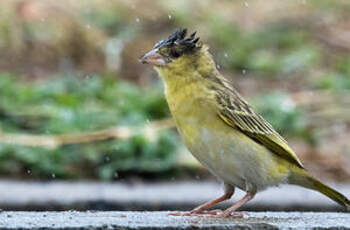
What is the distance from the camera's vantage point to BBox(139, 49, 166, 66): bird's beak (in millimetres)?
4777

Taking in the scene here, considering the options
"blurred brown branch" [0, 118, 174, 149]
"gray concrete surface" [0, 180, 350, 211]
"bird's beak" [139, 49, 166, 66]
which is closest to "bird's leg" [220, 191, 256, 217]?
"gray concrete surface" [0, 180, 350, 211]

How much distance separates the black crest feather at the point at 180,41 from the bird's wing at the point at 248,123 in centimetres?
28

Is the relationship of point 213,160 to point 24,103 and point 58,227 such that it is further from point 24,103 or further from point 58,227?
point 24,103

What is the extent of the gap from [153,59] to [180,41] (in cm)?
20

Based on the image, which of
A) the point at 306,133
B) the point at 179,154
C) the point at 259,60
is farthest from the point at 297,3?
the point at 179,154

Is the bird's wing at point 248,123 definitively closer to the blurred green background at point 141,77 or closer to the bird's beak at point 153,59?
the bird's beak at point 153,59

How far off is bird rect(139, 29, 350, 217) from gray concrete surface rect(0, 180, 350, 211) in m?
0.57

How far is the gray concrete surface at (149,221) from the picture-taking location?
4098 millimetres

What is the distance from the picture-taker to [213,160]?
466cm

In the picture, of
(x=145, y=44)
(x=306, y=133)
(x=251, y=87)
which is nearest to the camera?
(x=306, y=133)

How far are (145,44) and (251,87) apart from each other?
1.27 m

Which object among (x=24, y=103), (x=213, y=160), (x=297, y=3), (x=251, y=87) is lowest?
(x=213, y=160)

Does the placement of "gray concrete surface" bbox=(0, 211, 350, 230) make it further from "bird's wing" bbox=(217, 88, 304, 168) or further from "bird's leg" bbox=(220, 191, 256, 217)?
"bird's wing" bbox=(217, 88, 304, 168)

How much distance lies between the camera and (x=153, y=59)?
4.81 m
